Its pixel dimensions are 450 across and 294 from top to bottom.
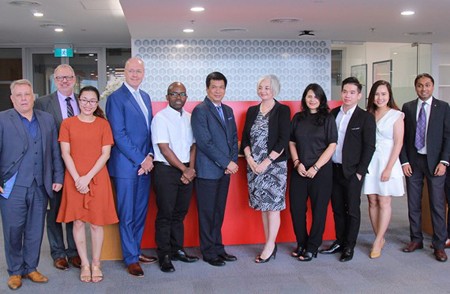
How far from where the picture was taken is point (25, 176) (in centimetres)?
375

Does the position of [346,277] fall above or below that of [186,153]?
below

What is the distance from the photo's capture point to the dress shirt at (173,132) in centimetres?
411

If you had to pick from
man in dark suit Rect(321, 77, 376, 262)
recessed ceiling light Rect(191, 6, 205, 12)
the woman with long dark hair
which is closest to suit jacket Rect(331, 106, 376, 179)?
man in dark suit Rect(321, 77, 376, 262)

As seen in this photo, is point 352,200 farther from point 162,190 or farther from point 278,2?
point 278,2

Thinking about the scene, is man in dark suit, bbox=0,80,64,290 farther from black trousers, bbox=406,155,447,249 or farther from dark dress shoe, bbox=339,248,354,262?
black trousers, bbox=406,155,447,249

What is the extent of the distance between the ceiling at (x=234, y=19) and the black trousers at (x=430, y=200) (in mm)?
3088

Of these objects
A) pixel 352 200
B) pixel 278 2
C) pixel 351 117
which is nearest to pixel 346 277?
pixel 352 200

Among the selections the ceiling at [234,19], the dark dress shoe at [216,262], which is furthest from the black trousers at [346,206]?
the ceiling at [234,19]

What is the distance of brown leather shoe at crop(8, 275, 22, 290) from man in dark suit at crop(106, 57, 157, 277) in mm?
859

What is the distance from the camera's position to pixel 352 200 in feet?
14.7

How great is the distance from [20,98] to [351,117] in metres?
2.86

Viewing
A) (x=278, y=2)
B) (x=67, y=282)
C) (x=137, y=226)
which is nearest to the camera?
(x=67, y=282)

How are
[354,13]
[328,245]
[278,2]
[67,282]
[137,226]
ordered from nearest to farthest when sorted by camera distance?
[67,282], [137,226], [328,245], [278,2], [354,13]

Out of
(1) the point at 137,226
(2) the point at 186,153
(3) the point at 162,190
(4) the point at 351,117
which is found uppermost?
(4) the point at 351,117
